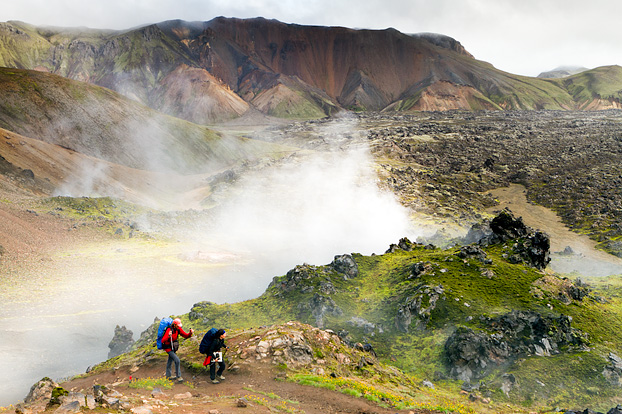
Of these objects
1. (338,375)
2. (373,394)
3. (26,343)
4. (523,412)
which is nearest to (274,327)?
(338,375)

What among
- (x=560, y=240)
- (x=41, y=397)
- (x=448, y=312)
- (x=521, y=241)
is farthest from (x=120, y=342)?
(x=560, y=240)

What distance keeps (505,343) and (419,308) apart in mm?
5500

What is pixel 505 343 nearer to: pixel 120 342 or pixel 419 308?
pixel 419 308

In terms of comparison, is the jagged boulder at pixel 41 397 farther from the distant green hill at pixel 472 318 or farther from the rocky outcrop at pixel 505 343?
the rocky outcrop at pixel 505 343

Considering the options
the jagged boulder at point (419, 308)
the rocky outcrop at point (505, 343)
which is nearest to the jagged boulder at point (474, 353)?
the rocky outcrop at point (505, 343)

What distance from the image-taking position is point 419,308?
2631 cm

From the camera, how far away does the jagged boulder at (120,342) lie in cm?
3058

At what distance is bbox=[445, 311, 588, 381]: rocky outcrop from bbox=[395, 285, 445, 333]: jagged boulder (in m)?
2.59

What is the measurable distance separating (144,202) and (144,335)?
184 ft

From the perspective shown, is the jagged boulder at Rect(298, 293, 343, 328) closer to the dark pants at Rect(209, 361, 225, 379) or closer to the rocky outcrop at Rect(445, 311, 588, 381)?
the rocky outcrop at Rect(445, 311, 588, 381)

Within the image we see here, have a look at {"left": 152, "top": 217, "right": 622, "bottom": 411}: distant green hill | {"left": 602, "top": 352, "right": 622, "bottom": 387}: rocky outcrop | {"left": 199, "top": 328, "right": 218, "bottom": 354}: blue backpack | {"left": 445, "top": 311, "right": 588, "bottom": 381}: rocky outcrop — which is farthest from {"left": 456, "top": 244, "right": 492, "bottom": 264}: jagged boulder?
{"left": 199, "top": 328, "right": 218, "bottom": 354}: blue backpack

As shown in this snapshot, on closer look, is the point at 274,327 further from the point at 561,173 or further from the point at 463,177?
the point at 561,173

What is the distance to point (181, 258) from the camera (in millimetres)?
52219

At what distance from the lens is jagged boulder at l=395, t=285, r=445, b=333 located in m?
25.9
